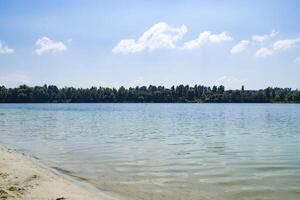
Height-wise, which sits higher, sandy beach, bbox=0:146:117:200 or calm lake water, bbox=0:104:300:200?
sandy beach, bbox=0:146:117:200

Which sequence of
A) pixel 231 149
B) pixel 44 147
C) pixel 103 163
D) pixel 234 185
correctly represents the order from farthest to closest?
pixel 44 147, pixel 231 149, pixel 103 163, pixel 234 185

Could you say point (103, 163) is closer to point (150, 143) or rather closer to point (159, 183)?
point (159, 183)

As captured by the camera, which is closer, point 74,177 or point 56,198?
point 56,198

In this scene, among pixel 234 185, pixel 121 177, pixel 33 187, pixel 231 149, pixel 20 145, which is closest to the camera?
pixel 33 187

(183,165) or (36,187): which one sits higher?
(36,187)

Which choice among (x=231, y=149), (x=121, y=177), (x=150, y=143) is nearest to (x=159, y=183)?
(x=121, y=177)

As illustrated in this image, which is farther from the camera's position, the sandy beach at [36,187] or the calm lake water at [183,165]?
the calm lake water at [183,165]

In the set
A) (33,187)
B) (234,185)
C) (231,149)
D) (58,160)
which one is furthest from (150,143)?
(33,187)

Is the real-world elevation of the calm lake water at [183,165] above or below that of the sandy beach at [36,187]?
below

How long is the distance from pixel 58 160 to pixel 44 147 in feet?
23.3

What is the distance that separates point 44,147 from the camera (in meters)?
31.4

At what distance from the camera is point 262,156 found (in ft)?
80.5

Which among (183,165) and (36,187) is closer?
(36,187)

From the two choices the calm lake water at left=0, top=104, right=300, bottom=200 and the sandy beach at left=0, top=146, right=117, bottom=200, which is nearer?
the sandy beach at left=0, top=146, right=117, bottom=200
